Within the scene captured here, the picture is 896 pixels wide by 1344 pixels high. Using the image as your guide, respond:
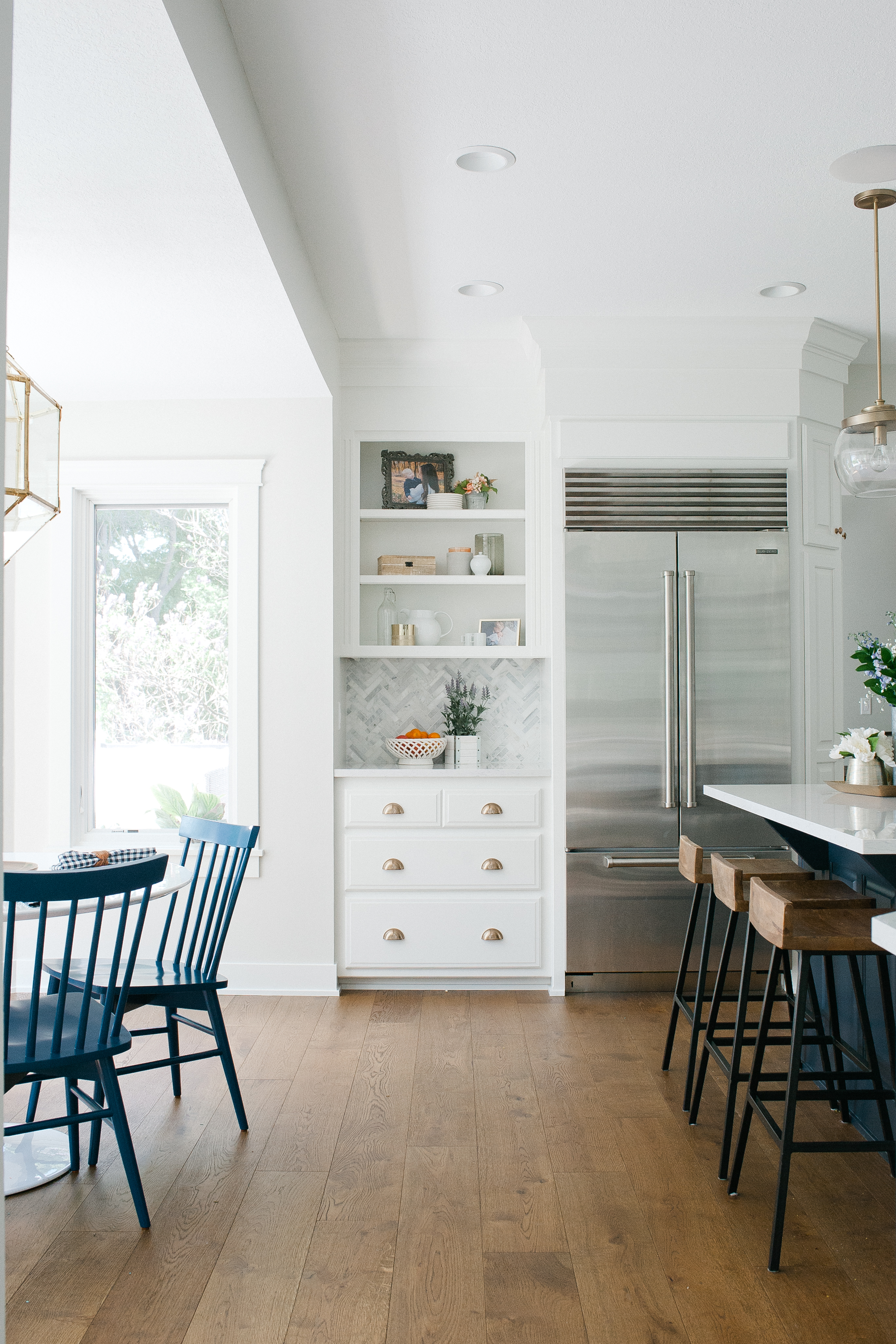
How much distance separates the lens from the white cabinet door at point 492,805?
4219 mm

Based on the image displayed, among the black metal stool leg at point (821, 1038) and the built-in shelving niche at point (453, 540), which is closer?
the black metal stool leg at point (821, 1038)

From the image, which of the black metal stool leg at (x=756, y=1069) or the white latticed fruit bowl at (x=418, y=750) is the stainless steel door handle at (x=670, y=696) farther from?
the black metal stool leg at (x=756, y=1069)

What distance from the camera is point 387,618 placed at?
15.2 feet

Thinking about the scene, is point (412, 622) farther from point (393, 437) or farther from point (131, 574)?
point (131, 574)

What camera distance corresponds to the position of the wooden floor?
1966 millimetres

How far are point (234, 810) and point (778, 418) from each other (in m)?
2.90

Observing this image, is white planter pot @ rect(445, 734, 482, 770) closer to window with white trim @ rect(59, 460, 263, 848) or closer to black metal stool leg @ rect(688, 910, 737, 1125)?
window with white trim @ rect(59, 460, 263, 848)

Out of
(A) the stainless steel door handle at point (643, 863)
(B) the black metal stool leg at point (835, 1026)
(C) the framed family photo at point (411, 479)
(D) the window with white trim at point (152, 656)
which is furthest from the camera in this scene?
(C) the framed family photo at point (411, 479)

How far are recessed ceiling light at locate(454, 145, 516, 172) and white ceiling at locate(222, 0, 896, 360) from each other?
3 centimetres

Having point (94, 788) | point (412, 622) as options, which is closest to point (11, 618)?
point (94, 788)

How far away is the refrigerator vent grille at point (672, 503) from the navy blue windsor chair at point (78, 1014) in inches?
99.7

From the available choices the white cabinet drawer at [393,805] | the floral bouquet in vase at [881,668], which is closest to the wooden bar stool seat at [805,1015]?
the floral bouquet in vase at [881,668]

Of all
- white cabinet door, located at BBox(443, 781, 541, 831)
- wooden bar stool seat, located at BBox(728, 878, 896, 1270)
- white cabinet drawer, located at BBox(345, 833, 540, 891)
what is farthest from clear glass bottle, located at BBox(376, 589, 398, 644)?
wooden bar stool seat, located at BBox(728, 878, 896, 1270)

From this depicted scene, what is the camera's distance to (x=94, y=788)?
4305 millimetres
